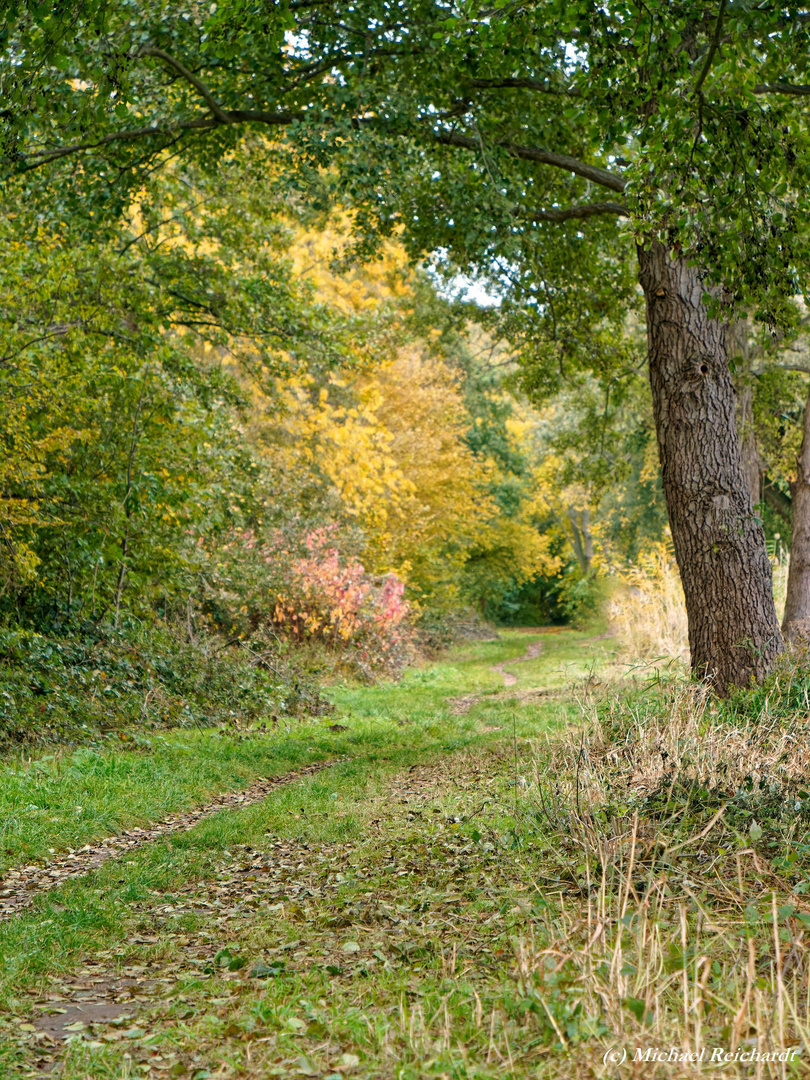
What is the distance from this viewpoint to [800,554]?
10430 mm

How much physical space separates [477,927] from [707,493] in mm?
4847

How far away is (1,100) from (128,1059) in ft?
19.1

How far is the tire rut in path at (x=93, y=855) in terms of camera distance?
192 inches

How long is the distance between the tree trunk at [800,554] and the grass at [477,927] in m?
3.55

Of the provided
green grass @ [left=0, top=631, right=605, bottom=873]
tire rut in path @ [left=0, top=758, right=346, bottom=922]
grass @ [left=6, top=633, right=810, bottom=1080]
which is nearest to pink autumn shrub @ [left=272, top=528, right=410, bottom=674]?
green grass @ [left=0, top=631, right=605, bottom=873]

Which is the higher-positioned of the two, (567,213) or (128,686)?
(567,213)

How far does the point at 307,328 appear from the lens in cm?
1181

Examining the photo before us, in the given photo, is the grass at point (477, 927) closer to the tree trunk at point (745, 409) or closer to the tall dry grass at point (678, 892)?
the tall dry grass at point (678, 892)

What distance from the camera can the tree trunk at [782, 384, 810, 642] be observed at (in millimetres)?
10242

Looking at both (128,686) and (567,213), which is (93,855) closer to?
(128,686)

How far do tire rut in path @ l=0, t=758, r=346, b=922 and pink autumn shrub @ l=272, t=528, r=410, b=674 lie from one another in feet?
24.8

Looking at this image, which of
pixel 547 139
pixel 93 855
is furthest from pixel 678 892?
pixel 547 139

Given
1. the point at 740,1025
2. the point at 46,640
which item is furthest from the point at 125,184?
the point at 740,1025

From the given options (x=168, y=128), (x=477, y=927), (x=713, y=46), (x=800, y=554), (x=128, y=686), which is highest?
(x=168, y=128)
